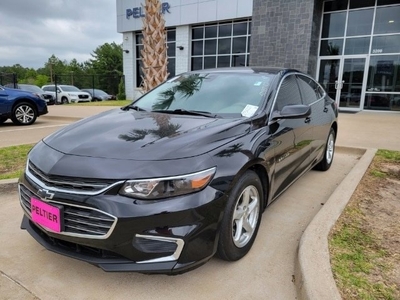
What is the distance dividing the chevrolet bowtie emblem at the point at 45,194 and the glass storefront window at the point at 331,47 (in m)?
15.4

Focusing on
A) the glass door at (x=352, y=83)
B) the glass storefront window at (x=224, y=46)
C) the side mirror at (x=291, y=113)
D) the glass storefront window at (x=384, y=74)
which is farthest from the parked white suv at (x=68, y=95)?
the side mirror at (x=291, y=113)

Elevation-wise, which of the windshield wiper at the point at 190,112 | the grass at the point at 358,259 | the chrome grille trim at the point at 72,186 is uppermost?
the windshield wiper at the point at 190,112

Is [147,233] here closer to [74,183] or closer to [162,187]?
[162,187]

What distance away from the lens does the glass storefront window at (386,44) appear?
13.3 m

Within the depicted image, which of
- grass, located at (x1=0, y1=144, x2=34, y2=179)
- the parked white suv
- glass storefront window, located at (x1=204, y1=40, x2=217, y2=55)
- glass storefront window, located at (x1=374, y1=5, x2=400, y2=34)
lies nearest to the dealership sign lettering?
glass storefront window, located at (x1=204, y1=40, x2=217, y2=55)

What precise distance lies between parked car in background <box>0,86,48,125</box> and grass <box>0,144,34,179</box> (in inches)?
149

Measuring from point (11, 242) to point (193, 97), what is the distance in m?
2.24

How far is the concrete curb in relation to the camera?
6.65ft

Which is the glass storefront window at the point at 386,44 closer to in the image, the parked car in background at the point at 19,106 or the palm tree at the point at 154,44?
the palm tree at the point at 154,44

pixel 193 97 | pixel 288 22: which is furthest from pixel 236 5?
pixel 193 97

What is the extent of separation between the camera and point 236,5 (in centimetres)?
1877

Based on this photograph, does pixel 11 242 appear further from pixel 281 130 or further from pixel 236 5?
pixel 236 5

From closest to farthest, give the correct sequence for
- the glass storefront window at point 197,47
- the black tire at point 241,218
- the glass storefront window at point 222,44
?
the black tire at point 241,218 < the glass storefront window at point 222,44 < the glass storefront window at point 197,47

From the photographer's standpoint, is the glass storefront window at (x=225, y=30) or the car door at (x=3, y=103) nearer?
the car door at (x=3, y=103)
